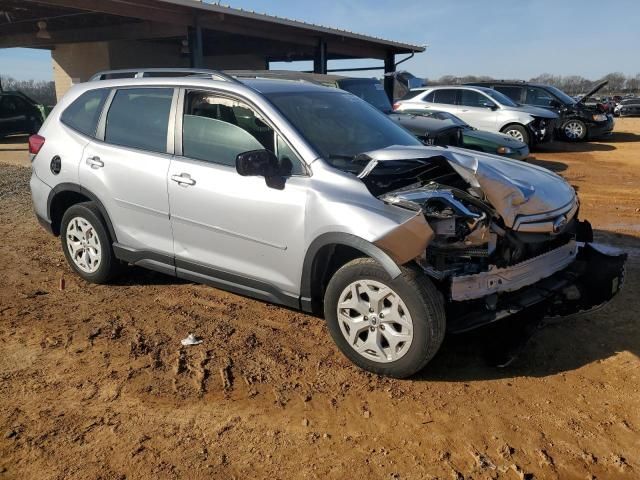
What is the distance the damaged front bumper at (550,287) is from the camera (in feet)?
11.1

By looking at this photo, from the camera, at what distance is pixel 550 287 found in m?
3.72

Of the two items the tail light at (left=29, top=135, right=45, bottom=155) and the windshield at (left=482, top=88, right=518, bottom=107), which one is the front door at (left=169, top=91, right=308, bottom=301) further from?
the windshield at (left=482, top=88, right=518, bottom=107)

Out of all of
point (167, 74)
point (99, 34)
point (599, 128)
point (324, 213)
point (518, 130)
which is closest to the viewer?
point (324, 213)

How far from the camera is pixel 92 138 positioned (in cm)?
488

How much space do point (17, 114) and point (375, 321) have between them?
754 inches

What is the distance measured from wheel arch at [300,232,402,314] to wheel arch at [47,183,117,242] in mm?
1966

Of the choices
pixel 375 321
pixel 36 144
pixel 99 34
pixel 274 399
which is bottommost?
pixel 274 399

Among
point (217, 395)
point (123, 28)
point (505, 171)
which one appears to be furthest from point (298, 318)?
point (123, 28)

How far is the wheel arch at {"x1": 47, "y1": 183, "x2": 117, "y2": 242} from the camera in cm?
481

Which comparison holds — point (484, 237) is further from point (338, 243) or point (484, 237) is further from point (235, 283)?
point (235, 283)

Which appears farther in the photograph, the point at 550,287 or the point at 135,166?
the point at 135,166

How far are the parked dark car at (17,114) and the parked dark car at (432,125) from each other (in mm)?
12576

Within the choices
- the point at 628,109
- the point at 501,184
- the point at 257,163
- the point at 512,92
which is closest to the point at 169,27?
the point at 512,92

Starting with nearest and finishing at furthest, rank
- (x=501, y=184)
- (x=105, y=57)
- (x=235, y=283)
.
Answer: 1. (x=501, y=184)
2. (x=235, y=283)
3. (x=105, y=57)
